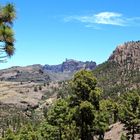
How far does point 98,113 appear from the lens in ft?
174

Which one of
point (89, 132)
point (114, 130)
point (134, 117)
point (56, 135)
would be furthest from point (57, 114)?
point (114, 130)

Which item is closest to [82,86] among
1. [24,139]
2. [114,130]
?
[24,139]

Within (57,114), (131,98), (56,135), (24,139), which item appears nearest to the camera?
(57,114)

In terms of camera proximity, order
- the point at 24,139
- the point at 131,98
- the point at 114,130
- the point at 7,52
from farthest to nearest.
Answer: the point at 114,130, the point at 24,139, the point at 131,98, the point at 7,52

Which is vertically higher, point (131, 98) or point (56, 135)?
point (131, 98)

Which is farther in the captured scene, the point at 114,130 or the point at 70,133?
the point at 114,130

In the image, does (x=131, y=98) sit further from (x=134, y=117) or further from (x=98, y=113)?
(x=98, y=113)

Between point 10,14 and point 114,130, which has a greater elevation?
point 10,14

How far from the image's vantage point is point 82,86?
50312 millimetres

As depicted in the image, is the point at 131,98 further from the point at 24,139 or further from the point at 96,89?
the point at 96,89

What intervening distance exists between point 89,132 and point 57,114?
1434 centimetres

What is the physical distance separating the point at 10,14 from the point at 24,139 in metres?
79.9

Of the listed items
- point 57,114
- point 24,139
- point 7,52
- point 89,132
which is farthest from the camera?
point 24,139

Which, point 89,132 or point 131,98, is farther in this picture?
point 131,98
